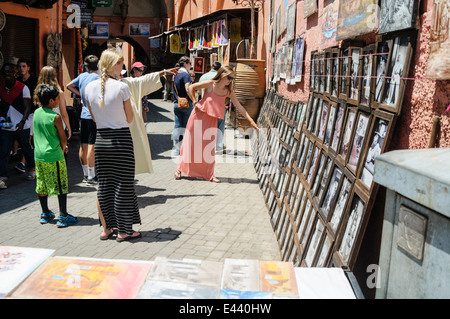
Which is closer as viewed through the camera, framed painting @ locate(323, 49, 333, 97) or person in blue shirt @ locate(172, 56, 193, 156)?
framed painting @ locate(323, 49, 333, 97)

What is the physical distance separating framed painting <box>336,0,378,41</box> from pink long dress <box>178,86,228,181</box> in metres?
3.48


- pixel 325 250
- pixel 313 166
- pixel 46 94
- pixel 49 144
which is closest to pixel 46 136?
pixel 49 144

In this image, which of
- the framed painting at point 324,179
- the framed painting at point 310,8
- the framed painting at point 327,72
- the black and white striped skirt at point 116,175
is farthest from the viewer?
the framed painting at point 310,8

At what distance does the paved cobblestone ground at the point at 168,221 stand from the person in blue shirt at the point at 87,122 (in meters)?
0.28

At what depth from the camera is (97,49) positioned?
31.8 m

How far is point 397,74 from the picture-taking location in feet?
7.90

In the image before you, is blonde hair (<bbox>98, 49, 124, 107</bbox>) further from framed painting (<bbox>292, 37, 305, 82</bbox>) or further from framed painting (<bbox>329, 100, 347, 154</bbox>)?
framed painting (<bbox>292, 37, 305, 82</bbox>)

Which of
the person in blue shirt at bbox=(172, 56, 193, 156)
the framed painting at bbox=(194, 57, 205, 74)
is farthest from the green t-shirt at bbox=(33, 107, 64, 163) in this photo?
the framed painting at bbox=(194, 57, 205, 74)

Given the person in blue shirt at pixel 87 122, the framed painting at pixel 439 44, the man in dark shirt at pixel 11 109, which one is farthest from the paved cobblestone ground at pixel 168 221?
the framed painting at pixel 439 44

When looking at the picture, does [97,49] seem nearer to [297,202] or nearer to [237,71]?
[237,71]

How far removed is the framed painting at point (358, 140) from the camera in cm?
264

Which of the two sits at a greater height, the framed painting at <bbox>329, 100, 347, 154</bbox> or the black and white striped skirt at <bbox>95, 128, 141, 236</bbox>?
the framed painting at <bbox>329, 100, 347, 154</bbox>

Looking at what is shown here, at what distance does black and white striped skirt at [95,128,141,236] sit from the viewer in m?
4.47

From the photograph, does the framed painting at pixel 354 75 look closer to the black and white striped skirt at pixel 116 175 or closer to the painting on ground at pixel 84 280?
the painting on ground at pixel 84 280
